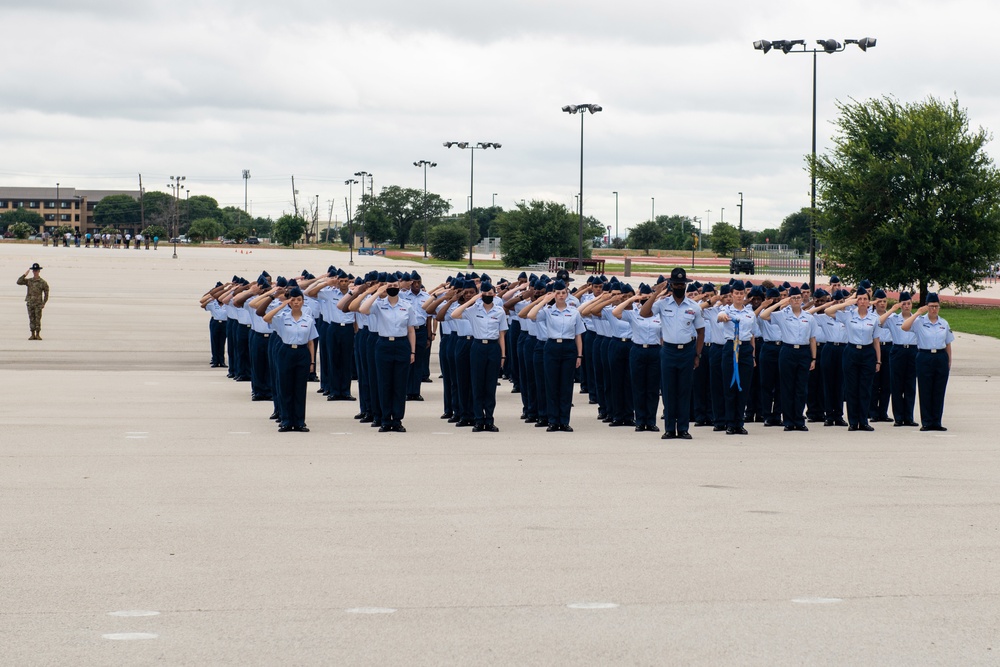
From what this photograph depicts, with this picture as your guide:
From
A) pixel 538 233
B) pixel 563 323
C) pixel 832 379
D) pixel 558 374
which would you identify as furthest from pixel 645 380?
pixel 538 233

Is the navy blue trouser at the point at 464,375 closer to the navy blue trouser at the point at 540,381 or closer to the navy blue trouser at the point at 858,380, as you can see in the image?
the navy blue trouser at the point at 540,381

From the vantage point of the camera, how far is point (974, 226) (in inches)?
1538

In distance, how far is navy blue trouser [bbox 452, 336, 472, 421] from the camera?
1418cm

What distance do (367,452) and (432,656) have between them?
640 centimetres

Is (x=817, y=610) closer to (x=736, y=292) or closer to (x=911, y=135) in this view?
(x=736, y=292)

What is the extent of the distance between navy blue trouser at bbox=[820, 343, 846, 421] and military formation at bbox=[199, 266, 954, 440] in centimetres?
2

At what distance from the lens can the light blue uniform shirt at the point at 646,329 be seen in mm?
13922

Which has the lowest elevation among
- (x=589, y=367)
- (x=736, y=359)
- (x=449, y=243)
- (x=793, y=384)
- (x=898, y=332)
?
(x=589, y=367)

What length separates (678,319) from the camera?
1357cm

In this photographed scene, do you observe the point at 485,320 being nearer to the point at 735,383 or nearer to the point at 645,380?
the point at 645,380

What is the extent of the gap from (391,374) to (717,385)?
364 centimetres

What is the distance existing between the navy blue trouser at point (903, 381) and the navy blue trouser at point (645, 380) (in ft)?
10.1

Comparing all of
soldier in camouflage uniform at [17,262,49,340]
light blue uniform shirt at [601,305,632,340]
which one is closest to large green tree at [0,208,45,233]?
soldier in camouflage uniform at [17,262,49,340]

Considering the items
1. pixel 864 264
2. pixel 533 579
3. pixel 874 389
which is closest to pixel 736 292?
pixel 874 389
